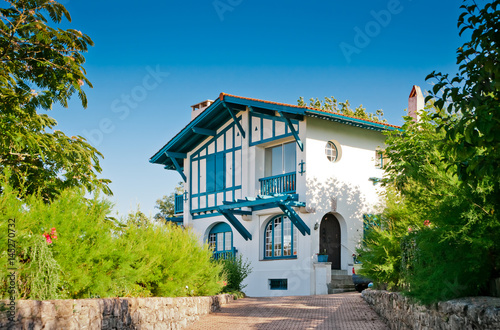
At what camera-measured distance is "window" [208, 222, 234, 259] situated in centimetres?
2281

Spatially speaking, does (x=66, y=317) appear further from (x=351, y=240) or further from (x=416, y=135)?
(x=351, y=240)

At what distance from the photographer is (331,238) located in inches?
811

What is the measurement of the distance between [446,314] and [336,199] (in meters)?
13.7

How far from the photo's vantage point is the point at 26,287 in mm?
7133

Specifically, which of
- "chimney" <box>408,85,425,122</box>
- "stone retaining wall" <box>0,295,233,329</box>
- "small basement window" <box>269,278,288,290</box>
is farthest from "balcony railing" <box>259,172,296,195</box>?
"stone retaining wall" <box>0,295,233,329</box>

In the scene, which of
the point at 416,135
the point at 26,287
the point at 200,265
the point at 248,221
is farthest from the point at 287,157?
the point at 26,287

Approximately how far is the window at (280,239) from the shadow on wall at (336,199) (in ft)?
4.41

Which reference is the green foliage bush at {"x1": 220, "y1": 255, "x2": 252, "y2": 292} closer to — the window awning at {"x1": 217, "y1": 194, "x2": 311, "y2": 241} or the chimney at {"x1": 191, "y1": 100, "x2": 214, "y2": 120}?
the window awning at {"x1": 217, "y1": 194, "x2": 311, "y2": 241}

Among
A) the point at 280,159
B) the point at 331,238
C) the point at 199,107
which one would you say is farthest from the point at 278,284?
the point at 199,107

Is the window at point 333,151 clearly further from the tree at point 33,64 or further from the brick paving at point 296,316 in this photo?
the tree at point 33,64

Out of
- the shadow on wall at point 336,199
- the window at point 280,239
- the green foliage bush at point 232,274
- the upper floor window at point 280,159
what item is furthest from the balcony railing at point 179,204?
the green foliage bush at point 232,274

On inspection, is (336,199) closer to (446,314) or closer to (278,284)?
(278,284)

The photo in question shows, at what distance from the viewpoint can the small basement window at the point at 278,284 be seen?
65.9 ft

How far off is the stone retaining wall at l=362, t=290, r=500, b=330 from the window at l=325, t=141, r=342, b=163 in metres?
10.4
